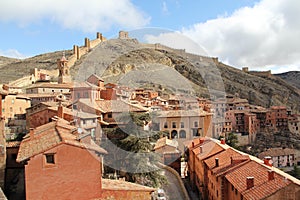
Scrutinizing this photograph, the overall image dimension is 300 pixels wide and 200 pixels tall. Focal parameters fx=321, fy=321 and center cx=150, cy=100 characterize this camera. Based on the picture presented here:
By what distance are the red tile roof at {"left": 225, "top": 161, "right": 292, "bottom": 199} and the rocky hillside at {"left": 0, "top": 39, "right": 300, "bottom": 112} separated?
56.1m

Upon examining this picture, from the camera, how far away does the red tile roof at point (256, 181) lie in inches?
557

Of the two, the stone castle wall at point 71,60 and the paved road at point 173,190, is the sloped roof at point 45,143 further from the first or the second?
the stone castle wall at point 71,60

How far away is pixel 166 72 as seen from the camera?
84.2 meters

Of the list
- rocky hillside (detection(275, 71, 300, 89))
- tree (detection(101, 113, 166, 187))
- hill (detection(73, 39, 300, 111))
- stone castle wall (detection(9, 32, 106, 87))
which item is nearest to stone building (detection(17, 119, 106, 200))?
tree (detection(101, 113, 166, 187))

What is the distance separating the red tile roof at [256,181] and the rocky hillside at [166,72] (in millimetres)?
56100

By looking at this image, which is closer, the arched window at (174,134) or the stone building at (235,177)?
the stone building at (235,177)

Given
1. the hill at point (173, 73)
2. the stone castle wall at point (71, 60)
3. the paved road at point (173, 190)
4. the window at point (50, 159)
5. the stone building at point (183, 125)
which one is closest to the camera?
the window at point (50, 159)

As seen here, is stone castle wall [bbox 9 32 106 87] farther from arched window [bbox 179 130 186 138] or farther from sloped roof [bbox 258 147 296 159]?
sloped roof [bbox 258 147 296 159]

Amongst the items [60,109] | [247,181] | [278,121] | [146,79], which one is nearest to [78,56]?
[146,79]

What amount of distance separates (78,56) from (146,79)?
28.5m

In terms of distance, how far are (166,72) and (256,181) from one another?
69.6m

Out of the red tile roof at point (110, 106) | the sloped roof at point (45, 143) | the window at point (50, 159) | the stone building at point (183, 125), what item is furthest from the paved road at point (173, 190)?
the stone building at point (183, 125)

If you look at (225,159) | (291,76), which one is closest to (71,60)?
(225,159)

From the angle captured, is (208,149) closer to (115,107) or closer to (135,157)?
(135,157)
